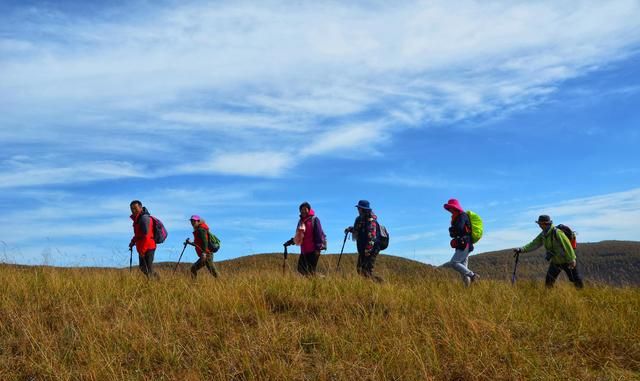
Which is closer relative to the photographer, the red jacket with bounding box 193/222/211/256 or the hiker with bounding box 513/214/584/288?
the hiker with bounding box 513/214/584/288

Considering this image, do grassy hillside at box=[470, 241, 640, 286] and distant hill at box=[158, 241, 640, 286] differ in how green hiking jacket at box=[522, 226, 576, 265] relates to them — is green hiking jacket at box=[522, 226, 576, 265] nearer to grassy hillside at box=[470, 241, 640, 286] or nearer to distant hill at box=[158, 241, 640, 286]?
distant hill at box=[158, 241, 640, 286]

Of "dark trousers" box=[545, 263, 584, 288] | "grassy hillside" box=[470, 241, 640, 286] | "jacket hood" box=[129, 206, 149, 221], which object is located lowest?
"dark trousers" box=[545, 263, 584, 288]

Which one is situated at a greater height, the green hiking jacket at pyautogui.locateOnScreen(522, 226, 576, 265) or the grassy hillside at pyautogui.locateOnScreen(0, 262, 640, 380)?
the green hiking jacket at pyautogui.locateOnScreen(522, 226, 576, 265)

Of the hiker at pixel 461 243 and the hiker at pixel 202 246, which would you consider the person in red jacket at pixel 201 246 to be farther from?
the hiker at pixel 461 243

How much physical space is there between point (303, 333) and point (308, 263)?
4936 millimetres

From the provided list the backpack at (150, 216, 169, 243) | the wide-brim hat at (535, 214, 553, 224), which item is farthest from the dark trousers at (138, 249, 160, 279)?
the wide-brim hat at (535, 214, 553, 224)

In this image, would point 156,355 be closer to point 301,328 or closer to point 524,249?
point 301,328

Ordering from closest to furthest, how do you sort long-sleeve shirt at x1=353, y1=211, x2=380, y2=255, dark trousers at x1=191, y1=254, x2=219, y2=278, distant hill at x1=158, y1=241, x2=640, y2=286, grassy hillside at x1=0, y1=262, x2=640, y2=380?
grassy hillside at x1=0, y1=262, x2=640, y2=380 → long-sleeve shirt at x1=353, y1=211, x2=380, y2=255 → dark trousers at x1=191, y1=254, x2=219, y2=278 → distant hill at x1=158, y1=241, x2=640, y2=286

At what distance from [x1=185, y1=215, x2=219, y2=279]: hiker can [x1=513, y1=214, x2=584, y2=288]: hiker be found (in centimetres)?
710

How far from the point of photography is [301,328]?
21.0 feet

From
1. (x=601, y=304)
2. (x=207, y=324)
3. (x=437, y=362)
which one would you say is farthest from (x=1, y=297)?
(x=601, y=304)

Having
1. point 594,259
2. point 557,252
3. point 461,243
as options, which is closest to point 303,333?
point 461,243

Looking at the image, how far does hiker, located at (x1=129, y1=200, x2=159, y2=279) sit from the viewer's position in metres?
11.3

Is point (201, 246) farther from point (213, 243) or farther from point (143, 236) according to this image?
point (143, 236)
